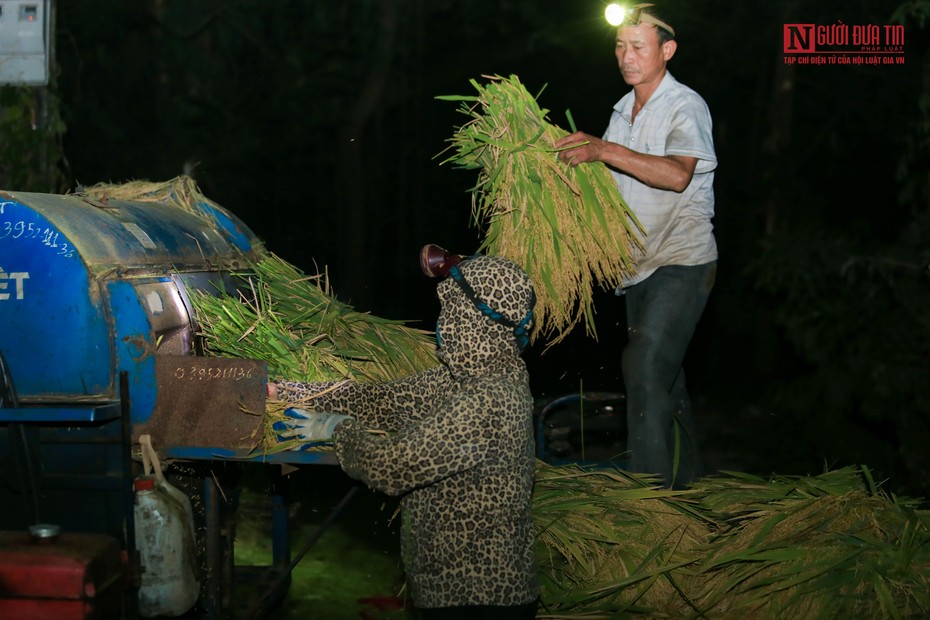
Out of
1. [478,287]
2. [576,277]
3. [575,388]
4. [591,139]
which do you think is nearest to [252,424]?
[478,287]

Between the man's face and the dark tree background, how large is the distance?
491 centimetres

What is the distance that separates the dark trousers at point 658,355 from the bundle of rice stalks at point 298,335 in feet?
2.97

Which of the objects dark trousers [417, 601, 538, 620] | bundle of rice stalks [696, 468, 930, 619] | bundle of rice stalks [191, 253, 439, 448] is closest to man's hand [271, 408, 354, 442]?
bundle of rice stalks [191, 253, 439, 448]

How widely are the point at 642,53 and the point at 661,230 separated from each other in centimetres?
74

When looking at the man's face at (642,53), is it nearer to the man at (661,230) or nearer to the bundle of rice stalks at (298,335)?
the man at (661,230)

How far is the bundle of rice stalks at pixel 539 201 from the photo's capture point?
370 centimetres

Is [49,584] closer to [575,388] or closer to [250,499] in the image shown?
[250,499]

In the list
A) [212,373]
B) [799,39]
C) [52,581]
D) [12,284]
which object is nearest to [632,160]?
[212,373]

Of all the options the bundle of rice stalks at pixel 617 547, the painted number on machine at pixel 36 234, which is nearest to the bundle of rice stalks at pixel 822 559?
the bundle of rice stalks at pixel 617 547

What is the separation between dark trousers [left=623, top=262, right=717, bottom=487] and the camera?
3.94 m

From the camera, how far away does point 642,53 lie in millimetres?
4043

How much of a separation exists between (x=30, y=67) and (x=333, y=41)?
5.05 m

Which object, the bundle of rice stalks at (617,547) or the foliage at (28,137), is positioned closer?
the bundle of rice stalks at (617,547)

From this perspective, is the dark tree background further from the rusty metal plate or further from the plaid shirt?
the rusty metal plate
